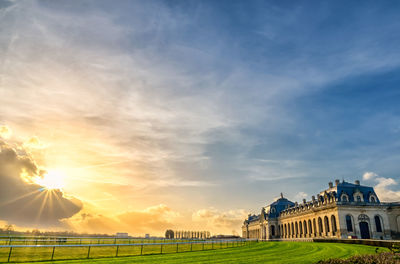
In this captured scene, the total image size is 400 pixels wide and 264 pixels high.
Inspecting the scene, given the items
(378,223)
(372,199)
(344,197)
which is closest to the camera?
(378,223)

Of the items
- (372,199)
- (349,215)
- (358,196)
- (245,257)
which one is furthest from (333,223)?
(245,257)

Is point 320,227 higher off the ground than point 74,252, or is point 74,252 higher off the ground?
point 320,227

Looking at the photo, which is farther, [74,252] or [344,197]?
[344,197]

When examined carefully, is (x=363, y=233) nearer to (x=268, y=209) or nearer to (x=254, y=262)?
(x=268, y=209)

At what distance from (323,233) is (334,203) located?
9.76 metres

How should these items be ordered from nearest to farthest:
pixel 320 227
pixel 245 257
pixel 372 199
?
pixel 245 257, pixel 372 199, pixel 320 227

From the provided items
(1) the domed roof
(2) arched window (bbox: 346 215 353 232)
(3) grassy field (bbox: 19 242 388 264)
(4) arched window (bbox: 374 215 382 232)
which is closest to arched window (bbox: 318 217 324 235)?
(2) arched window (bbox: 346 215 353 232)

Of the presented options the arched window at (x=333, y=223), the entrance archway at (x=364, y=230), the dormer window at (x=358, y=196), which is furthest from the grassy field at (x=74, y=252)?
the dormer window at (x=358, y=196)

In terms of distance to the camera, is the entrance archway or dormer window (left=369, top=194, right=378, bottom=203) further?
dormer window (left=369, top=194, right=378, bottom=203)

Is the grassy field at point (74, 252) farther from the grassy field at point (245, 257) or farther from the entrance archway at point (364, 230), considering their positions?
the entrance archway at point (364, 230)

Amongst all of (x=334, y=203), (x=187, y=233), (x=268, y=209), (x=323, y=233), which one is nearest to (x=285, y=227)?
(x=268, y=209)

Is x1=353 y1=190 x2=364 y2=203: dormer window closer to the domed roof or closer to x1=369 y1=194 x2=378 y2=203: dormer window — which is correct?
x1=369 y1=194 x2=378 y2=203: dormer window

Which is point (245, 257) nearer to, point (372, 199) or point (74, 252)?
point (74, 252)

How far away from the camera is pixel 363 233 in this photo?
65.1m
